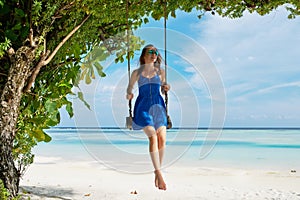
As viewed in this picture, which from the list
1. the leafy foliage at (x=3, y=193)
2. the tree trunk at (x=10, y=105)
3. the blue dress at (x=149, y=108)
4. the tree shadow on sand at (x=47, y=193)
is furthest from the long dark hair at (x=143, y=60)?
the tree shadow on sand at (x=47, y=193)

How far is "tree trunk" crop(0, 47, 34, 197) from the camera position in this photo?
12.7 feet


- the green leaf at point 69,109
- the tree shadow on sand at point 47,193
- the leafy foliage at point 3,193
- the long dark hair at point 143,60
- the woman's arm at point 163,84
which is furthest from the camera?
the tree shadow on sand at point 47,193

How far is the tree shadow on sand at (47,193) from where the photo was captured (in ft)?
18.9

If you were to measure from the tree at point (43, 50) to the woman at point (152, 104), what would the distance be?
0.57 m

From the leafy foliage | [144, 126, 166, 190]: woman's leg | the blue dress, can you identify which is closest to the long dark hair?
the blue dress

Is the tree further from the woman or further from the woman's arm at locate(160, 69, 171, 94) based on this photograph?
the woman's arm at locate(160, 69, 171, 94)

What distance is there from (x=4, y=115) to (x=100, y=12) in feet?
4.32

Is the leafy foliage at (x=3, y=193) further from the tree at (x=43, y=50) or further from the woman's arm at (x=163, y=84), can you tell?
the woman's arm at (x=163, y=84)

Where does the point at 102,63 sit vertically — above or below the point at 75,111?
above

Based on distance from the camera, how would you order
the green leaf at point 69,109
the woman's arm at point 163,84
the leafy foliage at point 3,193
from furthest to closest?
the green leaf at point 69,109, the woman's arm at point 163,84, the leafy foliage at point 3,193

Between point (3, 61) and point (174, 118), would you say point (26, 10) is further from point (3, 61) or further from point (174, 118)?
point (174, 118)

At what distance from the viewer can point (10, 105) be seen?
3.88m

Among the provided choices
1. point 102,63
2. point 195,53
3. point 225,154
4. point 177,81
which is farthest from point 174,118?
point 225,154

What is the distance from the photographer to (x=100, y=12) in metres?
4.20
